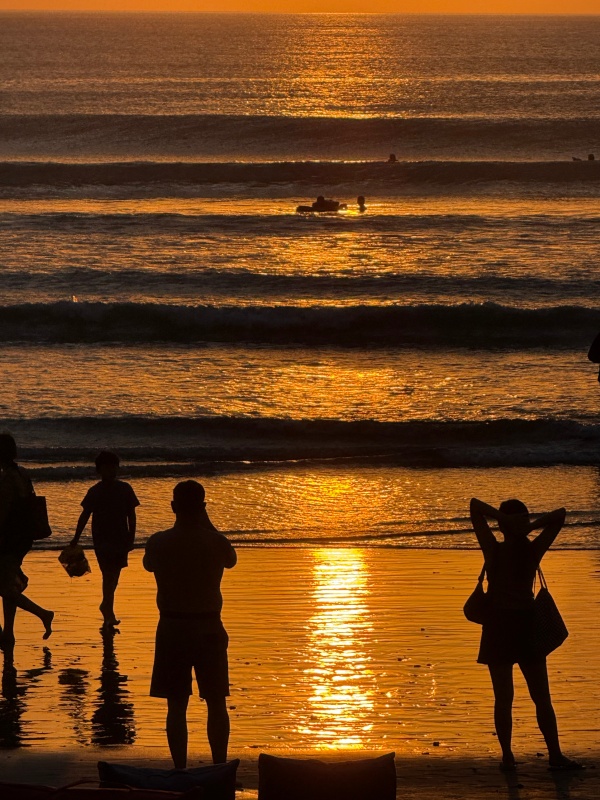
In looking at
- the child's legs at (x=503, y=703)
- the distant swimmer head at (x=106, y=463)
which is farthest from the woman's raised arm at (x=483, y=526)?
the distant swimmer head at (x=106, y=463)

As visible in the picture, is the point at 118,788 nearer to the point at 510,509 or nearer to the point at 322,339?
the point at 510,509

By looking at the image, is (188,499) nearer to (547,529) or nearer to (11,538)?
(547,529)

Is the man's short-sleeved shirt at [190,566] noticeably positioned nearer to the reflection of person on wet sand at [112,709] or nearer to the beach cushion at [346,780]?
the reflection of person on wet sand at [112,709]

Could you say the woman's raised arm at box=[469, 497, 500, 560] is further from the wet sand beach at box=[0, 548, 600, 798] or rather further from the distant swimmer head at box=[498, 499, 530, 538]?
the wet sand beach at box=[0, 548, 600, 798]

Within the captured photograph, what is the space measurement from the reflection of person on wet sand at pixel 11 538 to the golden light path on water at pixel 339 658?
1.72 m

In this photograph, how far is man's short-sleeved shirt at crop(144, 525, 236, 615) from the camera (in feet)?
21.1

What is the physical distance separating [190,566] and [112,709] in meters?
1.62

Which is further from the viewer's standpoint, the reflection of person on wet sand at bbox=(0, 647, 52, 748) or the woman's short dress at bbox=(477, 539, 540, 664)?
the reflection of person on wet sand at bbox=(0, 647, 52, 748)

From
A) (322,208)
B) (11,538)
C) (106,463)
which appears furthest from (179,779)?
(322,208)

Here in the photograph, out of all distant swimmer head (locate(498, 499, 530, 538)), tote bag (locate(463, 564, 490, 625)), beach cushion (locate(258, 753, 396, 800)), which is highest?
distant swimmer head (locate(498, 499, 530, 538))

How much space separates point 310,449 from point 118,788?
1089 cm

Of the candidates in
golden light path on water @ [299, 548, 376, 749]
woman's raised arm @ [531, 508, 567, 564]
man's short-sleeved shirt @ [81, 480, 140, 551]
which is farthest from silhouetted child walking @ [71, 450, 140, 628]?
woman's raised arm @ [531, 508, 567, 564]

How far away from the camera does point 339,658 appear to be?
840 centimetres

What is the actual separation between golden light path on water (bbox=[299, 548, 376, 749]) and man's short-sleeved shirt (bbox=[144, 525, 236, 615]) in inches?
42.1
